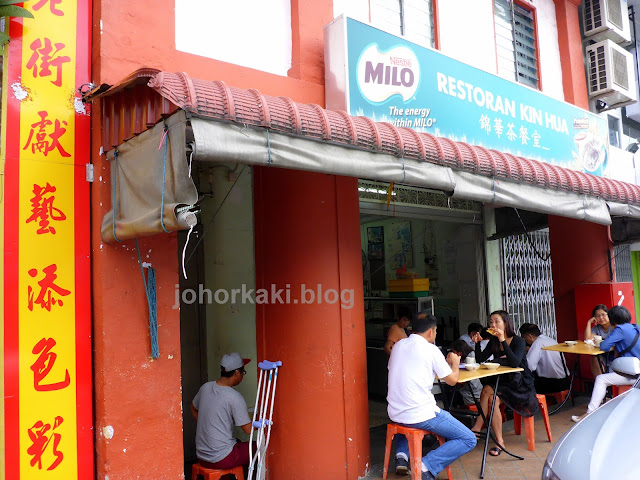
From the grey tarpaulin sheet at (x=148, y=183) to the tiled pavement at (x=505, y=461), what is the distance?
132 inches

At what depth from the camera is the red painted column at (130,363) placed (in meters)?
3.67

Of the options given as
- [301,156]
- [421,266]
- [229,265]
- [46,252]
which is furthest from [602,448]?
[421,266]

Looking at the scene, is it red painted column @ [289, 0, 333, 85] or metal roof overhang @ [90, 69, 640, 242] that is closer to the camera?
metal roof overhang @ [90, 69, 640, 242]

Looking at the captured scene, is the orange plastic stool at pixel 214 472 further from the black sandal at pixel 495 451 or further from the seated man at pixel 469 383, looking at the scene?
the black sandal at pixel 495 451

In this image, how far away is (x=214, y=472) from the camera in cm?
455

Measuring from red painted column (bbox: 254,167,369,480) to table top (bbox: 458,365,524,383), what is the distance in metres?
0.98

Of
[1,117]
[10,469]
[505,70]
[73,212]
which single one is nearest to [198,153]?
[73,212]

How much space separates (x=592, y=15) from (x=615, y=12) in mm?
531

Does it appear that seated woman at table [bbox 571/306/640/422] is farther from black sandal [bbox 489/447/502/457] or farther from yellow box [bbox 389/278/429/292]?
yellow box [bbox 389/278/429/292]

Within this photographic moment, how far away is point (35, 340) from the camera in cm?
353

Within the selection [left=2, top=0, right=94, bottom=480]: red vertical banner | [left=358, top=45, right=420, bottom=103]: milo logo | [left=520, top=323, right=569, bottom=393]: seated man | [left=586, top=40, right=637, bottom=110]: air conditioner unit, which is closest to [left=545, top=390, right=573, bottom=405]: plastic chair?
[left=520, top=323, right=569, bottom=393]: seated man

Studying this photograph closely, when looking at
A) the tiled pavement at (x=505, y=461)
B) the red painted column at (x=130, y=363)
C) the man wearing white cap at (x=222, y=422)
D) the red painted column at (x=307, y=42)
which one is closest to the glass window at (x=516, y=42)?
the red painted column at (x=307, y=42)

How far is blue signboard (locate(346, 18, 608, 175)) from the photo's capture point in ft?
16.9

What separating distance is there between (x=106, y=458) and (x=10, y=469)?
0.57 m
